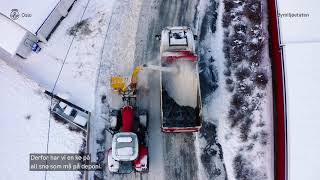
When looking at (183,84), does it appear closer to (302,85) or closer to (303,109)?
(302,85)

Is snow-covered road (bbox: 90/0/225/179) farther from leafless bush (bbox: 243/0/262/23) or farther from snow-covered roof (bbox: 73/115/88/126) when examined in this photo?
leafless bush (bbox: 243/0/262/23)

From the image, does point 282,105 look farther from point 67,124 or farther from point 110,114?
point 67,124

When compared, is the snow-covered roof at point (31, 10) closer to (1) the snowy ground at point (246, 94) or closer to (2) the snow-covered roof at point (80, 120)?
(2) the snow-covered roof at point (80, 120)

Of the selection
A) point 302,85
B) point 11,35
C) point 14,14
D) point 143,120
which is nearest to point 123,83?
point 143,120

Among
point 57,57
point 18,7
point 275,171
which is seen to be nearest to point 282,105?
point 275,171

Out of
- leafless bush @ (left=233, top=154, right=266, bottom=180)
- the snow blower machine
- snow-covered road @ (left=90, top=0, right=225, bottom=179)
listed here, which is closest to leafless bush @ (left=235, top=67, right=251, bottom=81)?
snow-covered road @ (left=90, top=0, right=225, bottom=179)
